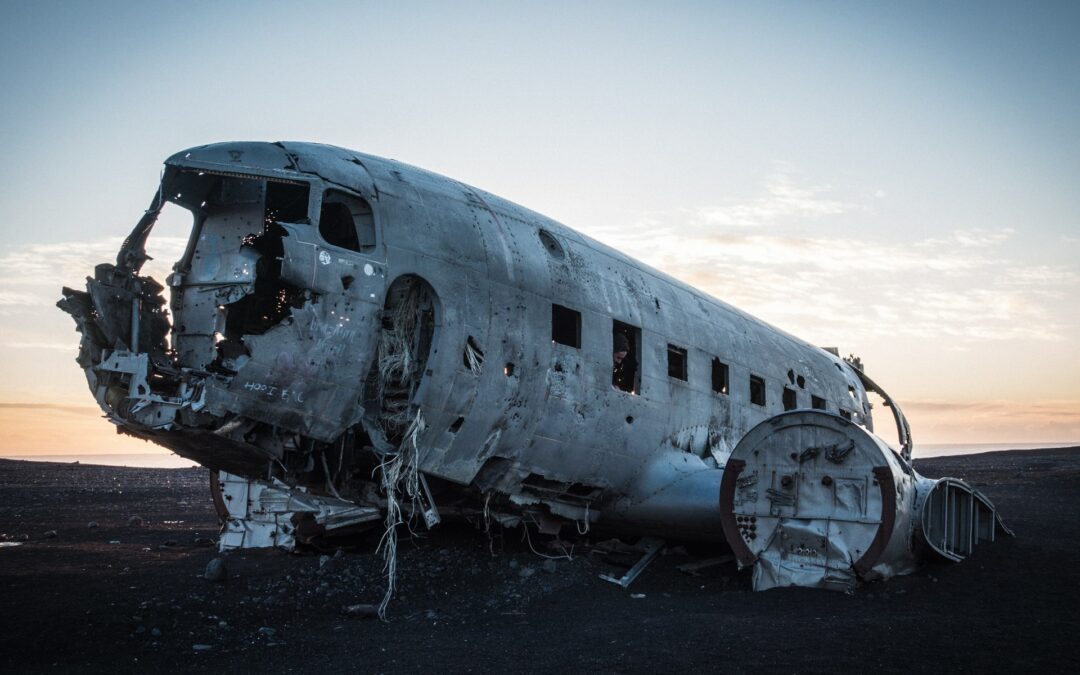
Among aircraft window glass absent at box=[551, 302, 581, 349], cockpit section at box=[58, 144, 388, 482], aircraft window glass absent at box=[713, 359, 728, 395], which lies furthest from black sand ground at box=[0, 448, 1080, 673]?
aircraft window glass absent at box=[713, 359, 728, 395]

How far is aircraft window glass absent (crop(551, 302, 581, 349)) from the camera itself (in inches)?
464

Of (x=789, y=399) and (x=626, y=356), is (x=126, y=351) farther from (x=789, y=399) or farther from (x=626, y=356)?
(x=789, y=399)

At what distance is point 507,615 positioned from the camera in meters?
10.4

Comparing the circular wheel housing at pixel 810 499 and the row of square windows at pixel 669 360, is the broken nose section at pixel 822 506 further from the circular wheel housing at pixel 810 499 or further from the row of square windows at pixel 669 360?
the row of square windows at pixel 669 360

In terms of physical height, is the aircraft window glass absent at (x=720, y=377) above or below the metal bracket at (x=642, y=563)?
above

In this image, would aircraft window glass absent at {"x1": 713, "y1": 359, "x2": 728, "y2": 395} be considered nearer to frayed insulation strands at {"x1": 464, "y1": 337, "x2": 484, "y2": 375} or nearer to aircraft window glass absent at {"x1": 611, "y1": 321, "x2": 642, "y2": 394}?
aircraft window glass absent at {"x1": 611, "y1": 321, "x2": 642, "y2": 394}

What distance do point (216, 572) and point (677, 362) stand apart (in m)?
7.18

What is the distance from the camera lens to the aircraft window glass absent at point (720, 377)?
1488 cm

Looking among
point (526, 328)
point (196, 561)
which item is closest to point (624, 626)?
point (526, 328)

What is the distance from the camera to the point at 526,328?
10.9 m

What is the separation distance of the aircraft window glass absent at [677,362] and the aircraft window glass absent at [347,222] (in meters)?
5.50

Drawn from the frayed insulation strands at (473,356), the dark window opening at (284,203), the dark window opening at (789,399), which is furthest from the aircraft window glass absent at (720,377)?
the dark window opening at (284,203)

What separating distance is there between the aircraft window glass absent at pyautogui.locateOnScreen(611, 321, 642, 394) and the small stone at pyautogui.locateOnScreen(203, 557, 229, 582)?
5754mm

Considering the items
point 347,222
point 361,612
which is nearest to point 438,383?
point 347,222
